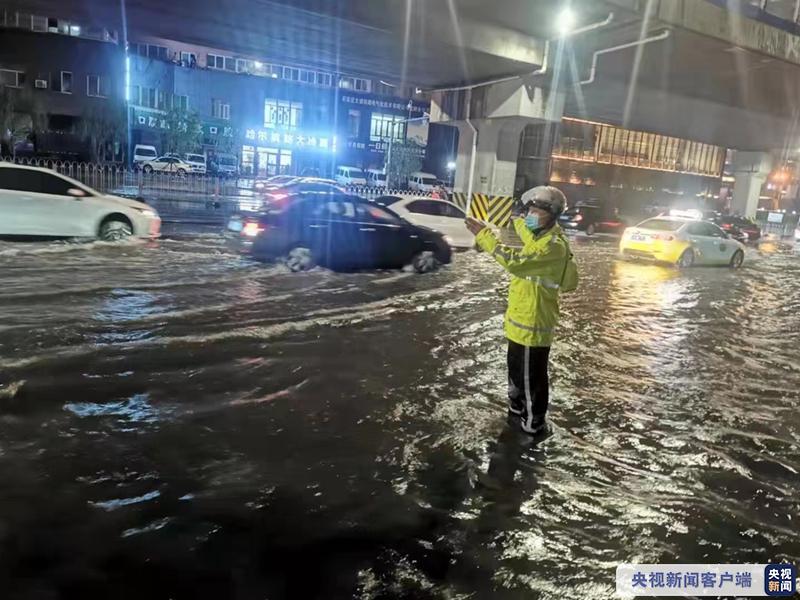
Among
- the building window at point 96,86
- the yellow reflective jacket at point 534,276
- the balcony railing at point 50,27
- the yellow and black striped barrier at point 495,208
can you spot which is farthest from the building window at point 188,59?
the yellow reflective jacket at point 534,276

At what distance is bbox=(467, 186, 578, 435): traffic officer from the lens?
180 inches

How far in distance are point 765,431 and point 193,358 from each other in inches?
216

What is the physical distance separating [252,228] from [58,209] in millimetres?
4158

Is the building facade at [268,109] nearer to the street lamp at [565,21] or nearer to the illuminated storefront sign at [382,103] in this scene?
the illuminated storefront sign at [382,103]

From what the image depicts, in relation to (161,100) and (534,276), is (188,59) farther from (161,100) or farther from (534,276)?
(534,276)

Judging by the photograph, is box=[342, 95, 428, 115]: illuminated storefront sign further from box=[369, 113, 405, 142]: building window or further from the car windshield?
the car windshield

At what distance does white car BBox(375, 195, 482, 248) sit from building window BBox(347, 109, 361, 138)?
50.3 meters

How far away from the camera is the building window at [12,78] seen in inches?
1708

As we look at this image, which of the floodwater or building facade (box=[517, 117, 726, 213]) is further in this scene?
building facade (box=[517, 117, 726, 213])

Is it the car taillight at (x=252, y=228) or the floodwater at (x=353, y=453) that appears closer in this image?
the floodwater at (x=353, y=453)

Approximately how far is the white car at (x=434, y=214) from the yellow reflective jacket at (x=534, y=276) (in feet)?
36.5

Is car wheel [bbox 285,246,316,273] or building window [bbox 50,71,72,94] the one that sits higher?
building window [bbox 50,71,72,94]

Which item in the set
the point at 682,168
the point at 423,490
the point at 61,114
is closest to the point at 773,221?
the point at 682,168

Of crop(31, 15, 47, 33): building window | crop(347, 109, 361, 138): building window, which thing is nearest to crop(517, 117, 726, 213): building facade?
crop(347, 109, 361, 138): building window
